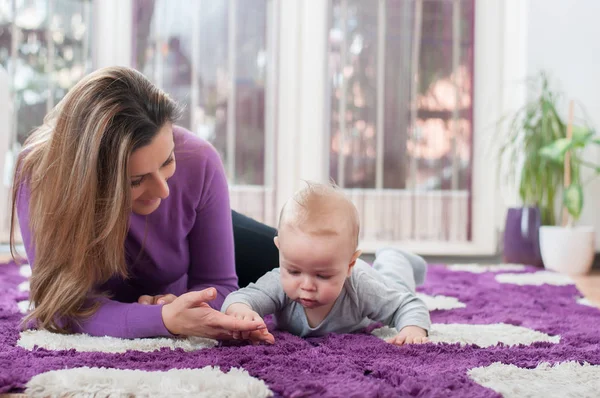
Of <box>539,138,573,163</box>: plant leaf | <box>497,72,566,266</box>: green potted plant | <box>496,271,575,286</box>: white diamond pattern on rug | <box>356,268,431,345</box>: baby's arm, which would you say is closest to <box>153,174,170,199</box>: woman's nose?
<box>356,268,431,345</box>: baby's arm

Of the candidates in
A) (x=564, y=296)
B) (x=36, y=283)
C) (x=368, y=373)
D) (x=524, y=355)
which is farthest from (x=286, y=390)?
(x=564, y=296)

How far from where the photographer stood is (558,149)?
3285 millimetres

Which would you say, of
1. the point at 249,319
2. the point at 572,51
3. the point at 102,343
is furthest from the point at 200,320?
the point at 572,51

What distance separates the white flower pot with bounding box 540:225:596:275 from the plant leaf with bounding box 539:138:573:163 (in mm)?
320

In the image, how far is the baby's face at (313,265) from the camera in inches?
57.2

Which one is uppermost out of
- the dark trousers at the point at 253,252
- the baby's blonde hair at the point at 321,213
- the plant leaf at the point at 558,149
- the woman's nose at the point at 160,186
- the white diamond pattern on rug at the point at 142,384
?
the plant leaf at the point at 558,149

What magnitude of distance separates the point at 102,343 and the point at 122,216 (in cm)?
26

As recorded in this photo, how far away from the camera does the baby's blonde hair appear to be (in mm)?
1470

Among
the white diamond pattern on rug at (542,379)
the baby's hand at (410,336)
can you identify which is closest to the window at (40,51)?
the baby's hand at (410,336)

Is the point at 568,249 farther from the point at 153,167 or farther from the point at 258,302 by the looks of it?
the point at 153,167

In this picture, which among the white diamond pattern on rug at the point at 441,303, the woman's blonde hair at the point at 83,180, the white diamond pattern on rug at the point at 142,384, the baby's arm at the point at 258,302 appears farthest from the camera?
the white diamond pattern on rug at the point at 441,303

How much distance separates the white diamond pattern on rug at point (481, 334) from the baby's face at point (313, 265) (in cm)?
23

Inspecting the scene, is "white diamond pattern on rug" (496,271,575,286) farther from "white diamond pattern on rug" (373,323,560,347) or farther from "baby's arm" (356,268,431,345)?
"baby's arm" (356,268,431,345)

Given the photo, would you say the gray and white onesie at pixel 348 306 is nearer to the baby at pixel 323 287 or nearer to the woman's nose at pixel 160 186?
the baby at pixel 323 287
